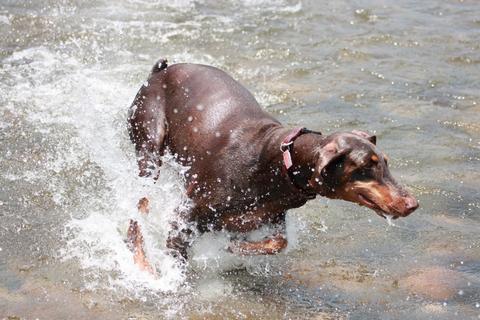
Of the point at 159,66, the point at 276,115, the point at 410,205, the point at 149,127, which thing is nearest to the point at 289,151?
the point at 410,205

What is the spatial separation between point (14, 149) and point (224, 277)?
106 inches

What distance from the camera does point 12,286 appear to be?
194 inches

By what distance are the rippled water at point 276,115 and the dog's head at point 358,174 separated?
0.96 meters

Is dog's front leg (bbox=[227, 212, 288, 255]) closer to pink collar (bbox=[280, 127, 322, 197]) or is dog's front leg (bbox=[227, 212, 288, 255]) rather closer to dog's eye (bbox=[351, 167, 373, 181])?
pink collar (bbox=[280, 127, 322, 197])

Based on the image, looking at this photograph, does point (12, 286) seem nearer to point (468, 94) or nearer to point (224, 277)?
point (224, 277)

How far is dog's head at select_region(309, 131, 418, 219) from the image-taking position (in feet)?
14.1

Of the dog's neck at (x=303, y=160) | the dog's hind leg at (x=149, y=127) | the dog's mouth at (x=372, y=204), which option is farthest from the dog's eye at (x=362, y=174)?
the dog's hind leg at (x=149, y=127)

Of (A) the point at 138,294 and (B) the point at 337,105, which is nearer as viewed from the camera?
(A) the point at 138,294

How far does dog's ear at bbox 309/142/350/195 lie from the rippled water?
98cm

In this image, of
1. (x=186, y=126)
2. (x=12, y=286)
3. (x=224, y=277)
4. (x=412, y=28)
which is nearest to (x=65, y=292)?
(x=12, y=286)

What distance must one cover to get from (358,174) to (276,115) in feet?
11.8

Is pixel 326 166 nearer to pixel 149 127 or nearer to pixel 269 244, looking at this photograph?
pixel 269 244

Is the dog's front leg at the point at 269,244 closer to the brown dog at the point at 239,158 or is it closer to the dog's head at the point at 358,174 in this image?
the brown dog at the point at 239,158

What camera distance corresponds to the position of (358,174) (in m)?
4.36
